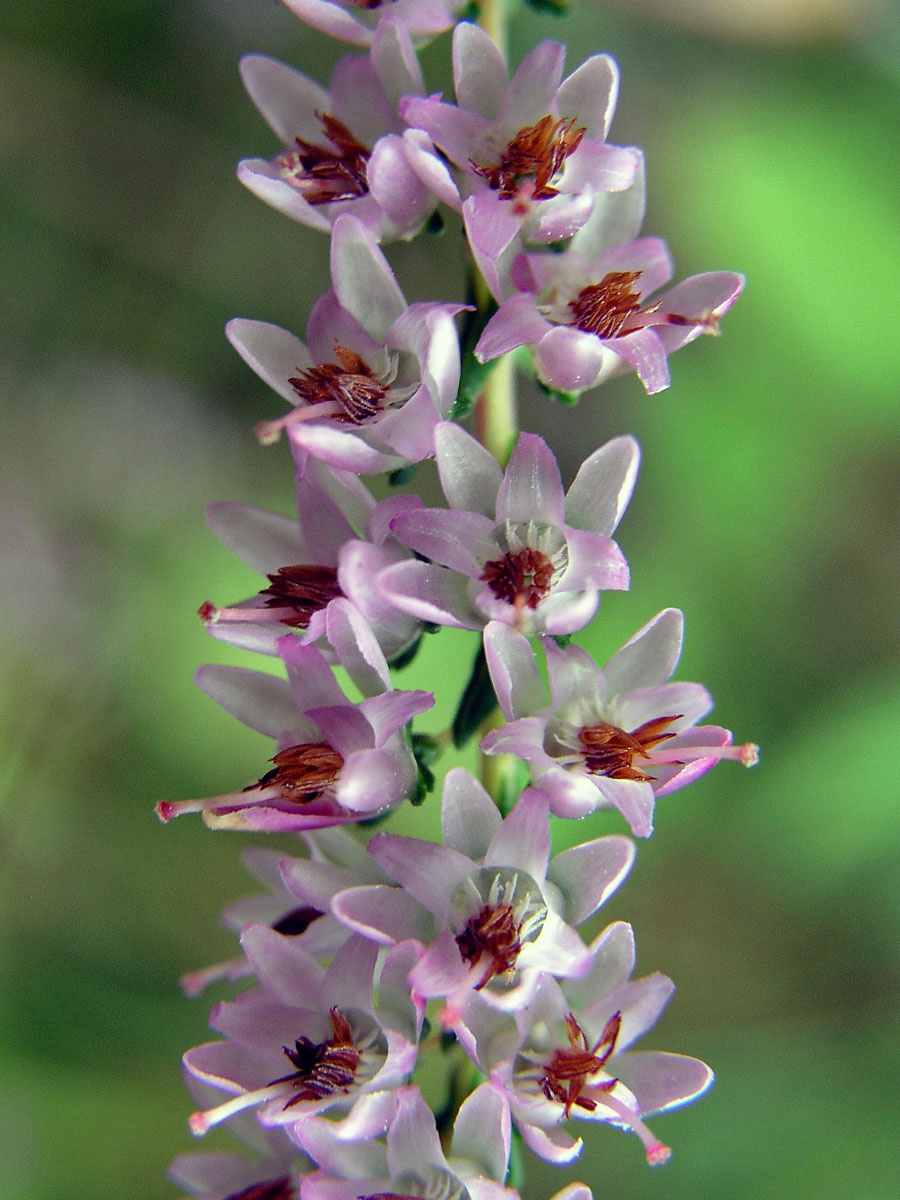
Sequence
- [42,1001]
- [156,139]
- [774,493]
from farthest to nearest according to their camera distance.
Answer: [156,139], [774,493], [42,1001]

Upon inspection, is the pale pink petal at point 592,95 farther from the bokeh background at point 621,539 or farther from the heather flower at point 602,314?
the bokeh background at point 621,539

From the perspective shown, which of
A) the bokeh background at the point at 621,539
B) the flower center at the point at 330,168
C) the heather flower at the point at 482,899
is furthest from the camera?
the bokeh background at the point at 621,539

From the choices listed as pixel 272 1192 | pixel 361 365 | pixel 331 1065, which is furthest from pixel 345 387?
pixel 272 1192

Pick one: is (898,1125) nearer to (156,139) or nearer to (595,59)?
(595,59)

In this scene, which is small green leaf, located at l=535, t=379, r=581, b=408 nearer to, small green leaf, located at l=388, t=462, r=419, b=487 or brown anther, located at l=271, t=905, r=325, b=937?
small green leaf, located at l=388, t=462, r=419, b=487

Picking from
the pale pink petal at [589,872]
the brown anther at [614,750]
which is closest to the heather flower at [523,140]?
the brown anther at [614,750]

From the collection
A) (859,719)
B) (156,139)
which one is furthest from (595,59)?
(156,139)

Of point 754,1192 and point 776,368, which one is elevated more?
point 776,368

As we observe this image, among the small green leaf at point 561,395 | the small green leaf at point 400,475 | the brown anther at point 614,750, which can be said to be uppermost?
the small green leaf at point 561,395
